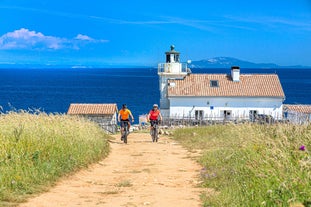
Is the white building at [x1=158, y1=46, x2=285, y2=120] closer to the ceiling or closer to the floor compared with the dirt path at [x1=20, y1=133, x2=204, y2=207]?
closer to the ceiling

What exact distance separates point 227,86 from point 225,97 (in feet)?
5.03

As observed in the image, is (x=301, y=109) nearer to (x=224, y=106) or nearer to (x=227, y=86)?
(x=224, y=106)

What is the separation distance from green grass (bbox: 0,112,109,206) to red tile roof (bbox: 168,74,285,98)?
114 feet

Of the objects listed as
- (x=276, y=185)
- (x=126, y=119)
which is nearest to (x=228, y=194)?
(x=276, y=185)

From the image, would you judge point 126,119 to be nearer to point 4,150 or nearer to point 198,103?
point 4,150

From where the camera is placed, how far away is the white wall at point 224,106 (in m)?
49.4

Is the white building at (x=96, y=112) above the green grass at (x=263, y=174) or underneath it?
above

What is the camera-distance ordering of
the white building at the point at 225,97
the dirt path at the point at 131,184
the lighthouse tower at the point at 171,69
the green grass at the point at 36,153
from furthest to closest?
1. the lighthouse tower at the point at 171,69
2. the white building at the point at 225,97
3. the green grass at the point at 36,153
4. the dirt path at the point at 131,184

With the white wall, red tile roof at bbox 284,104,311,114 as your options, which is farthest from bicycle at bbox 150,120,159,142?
the white wall

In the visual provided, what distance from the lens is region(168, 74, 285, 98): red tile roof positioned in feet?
162

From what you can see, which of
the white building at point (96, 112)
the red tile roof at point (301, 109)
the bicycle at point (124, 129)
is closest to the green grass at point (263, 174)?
the bicycle at point (124, 129)

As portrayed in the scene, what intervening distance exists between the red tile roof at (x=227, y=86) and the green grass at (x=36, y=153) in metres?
34.8

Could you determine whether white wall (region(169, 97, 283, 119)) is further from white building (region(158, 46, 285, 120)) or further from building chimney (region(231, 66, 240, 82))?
building chimney (region(231, 66, 240, 82))

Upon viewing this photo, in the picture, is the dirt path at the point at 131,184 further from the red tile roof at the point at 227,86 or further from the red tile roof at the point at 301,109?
the red tile roof at the point at 227,86
